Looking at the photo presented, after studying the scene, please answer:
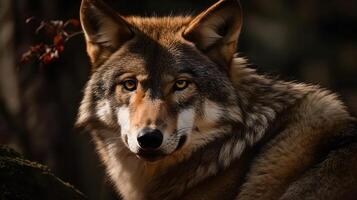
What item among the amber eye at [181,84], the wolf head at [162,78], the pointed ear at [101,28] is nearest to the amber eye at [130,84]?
the wolf head at [162,78]

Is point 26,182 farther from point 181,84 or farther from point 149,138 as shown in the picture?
point 181,84

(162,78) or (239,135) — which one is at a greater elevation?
(162,78)

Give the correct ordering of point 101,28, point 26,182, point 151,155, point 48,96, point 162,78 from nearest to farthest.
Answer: point 26,182 → point 151,155 → point 162,78 → point 101,28 → point 48,96

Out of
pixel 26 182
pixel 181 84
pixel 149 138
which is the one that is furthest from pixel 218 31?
pixel 26 182

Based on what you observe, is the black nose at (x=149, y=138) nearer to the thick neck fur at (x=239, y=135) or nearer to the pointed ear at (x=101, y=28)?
Result: the thick neck fur at (x=239, y=135)

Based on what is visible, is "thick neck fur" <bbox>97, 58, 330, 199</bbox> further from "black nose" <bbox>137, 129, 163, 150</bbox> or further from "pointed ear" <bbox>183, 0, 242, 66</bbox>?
"black nose" <bbox>137, 129, 163, 150</bbox>

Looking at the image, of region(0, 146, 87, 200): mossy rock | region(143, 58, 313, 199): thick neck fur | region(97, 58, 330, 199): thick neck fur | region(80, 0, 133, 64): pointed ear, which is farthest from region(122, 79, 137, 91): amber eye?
region(0, 146, 87, 200): mossy rock

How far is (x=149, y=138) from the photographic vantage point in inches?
224

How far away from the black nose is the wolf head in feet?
0.20

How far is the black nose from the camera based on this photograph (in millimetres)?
5695

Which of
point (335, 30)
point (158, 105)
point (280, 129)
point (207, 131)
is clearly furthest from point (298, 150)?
point (335, 30)

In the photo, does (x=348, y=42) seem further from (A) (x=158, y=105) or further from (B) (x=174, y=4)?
(A) (x=158, y=105)

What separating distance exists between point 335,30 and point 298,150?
1309cm

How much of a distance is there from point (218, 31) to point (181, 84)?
0.54 metres
